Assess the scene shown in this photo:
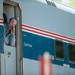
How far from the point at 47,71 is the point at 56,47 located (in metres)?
0.82

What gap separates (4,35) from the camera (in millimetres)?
9891

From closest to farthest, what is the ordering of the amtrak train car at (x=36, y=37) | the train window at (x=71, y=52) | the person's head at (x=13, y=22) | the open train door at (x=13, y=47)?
the open train door at (x=13, y=47) < the amtrak train car at (x=36, y=37) < the person's head at (x=13, y=22) < the train window at (x=71, y=52)

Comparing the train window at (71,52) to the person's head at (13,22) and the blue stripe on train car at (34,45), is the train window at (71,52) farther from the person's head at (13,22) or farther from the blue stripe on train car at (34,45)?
the person's head at (13,22)

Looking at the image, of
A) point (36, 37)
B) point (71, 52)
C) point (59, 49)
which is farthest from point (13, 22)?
point (71, 52)

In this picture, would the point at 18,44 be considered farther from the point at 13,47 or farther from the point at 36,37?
the point at 36,37

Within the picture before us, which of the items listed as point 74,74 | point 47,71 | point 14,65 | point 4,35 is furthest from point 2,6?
point 74,74

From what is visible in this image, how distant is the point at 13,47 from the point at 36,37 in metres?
0.89

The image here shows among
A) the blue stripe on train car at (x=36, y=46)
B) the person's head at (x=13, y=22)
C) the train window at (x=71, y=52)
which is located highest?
the person's head at (x=13, y=22)

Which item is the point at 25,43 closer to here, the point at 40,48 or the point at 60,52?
the point at 40,48

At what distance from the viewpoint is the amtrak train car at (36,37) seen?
9977 millimetres

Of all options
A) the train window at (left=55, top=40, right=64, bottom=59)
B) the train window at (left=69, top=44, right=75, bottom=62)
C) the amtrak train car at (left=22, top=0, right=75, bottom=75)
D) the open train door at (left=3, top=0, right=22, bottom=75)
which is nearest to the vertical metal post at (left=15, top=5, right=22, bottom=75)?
the open train door at (left=3, top=0, right=22, bottom=75)

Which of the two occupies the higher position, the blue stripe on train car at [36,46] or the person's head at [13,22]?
the person's head at [13,22]

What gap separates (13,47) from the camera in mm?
10070

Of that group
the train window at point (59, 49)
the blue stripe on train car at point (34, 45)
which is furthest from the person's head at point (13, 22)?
the train window at point (59, 49)
